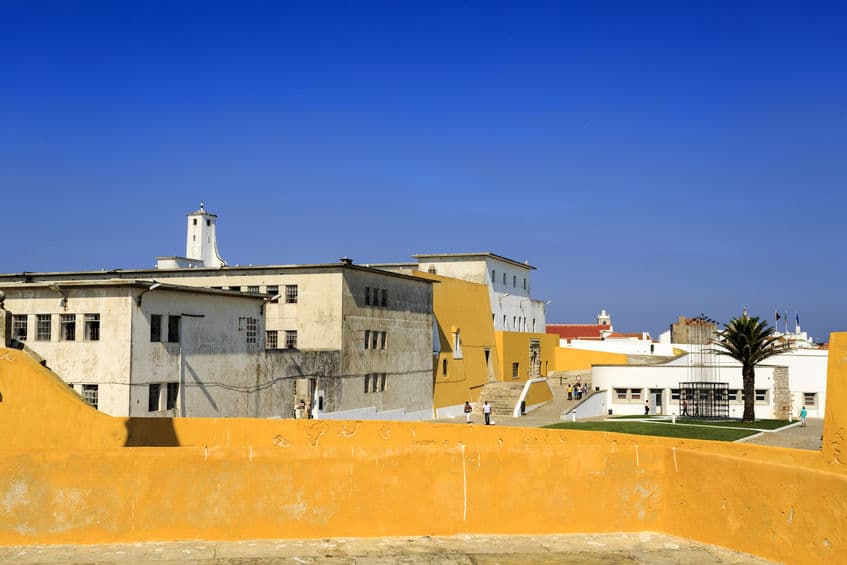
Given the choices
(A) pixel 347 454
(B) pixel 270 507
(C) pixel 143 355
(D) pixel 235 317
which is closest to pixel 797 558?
(A) pixel 347 454

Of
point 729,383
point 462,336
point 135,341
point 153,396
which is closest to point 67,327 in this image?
point 135,341

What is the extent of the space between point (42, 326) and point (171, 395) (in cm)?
553

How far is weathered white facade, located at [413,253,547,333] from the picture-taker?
64.5 m

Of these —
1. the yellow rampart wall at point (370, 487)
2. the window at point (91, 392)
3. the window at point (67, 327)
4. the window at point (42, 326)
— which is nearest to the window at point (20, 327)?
the window at point (42, 326)

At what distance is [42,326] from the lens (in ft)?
106

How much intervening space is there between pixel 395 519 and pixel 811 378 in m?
48.0

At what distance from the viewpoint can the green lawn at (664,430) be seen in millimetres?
40406

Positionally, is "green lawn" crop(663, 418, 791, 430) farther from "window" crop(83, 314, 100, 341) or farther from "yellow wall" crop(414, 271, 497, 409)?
"window" crop(83, 314, 100, 341)

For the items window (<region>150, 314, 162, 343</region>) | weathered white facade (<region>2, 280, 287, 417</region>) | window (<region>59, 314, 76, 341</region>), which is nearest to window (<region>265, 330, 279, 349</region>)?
weathered white facade (<region>2, 280, 287, 417</region>)

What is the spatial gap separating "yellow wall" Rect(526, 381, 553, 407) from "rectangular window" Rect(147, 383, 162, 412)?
3080cm

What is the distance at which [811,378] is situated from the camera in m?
53.8

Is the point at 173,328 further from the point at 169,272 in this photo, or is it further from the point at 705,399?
the point at 705,399

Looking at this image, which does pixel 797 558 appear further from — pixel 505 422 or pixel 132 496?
pixel 505 422

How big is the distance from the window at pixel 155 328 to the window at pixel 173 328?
47cm
